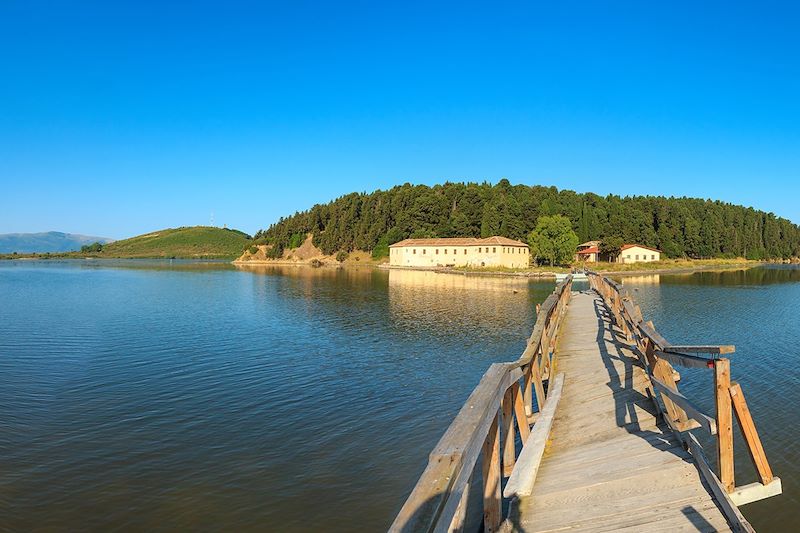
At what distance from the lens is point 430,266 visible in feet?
396

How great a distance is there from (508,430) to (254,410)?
32.8ft

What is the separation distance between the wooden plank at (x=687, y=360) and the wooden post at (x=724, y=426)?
18cm

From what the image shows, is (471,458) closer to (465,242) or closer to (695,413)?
(695,413)

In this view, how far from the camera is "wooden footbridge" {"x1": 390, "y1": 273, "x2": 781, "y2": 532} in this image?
3916mm

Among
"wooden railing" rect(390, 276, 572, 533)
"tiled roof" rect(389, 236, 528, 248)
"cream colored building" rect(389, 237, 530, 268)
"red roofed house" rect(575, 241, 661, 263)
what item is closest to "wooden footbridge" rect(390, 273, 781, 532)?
"wooden railing" rect(390, 276, 572, 533)

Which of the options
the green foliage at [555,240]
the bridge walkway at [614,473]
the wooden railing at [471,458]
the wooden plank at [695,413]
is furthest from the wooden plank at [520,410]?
the green foliage at [555,240]

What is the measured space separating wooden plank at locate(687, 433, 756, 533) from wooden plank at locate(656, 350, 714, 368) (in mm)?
1046

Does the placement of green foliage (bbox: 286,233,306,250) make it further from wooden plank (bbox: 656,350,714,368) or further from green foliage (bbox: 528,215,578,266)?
wooden plank (bbox: 656,350,714,368)

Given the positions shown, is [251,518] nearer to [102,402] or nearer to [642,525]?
[642,525]

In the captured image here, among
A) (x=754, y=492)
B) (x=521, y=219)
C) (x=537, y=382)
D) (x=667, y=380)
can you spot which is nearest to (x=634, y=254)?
(x=521, y=219)

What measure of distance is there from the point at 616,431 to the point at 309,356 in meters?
15.6

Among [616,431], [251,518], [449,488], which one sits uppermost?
[449,488]

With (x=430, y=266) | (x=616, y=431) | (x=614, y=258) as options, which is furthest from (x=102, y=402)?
(x=614, y=258)

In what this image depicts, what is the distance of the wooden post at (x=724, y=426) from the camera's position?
224 inches
